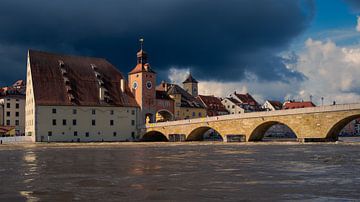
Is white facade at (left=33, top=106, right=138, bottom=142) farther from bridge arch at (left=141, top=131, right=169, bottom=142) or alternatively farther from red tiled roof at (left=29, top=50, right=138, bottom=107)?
bridge arch at (left=141, top=131, right=169, bottom=142)

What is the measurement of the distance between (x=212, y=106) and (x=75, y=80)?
46.6 m

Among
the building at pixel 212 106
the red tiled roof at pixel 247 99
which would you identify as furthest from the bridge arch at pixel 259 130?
the red tiled roof at pixel 247 99

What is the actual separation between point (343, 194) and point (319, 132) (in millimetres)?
35387

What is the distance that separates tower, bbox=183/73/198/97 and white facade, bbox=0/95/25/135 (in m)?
47.0

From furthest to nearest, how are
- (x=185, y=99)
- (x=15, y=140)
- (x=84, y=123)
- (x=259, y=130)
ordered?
(x=185, y=99) → (x=84, y=123) → (x=15, y=140) → (x=259, y=130)

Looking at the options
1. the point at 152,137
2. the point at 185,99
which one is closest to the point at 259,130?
the point at 152,137

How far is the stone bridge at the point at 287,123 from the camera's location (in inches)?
1726

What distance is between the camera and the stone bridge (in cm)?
4384

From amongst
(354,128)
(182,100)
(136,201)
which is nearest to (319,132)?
(136,201)

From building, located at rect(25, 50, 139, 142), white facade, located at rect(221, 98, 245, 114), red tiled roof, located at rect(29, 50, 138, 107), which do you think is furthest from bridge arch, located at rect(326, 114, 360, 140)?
white facade, located at rect(221, 98, 245, 114)

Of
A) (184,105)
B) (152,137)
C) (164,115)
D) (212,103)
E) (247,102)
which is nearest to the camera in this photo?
(152,137)

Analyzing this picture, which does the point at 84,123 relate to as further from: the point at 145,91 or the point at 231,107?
the point at 231,107

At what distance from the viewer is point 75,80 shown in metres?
74.1

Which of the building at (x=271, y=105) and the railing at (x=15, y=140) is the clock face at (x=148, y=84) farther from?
the building at (x=271, y=105)
